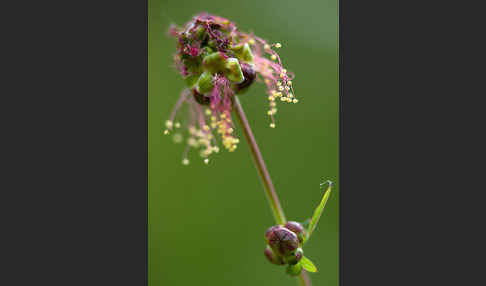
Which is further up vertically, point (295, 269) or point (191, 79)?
point (191, 79)

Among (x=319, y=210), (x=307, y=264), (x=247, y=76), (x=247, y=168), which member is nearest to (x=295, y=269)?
(x=307, y=264)

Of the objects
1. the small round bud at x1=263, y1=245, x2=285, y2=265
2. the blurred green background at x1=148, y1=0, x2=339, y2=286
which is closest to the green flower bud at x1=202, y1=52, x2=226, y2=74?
the blurred green background at x1=148, y1=0, x2=339, y2=286

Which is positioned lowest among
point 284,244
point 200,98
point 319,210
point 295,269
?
point 295,269

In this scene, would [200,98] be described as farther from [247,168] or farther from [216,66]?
[247,168]

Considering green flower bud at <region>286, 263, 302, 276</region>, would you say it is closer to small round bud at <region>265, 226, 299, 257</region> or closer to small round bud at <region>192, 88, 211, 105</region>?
small round bud at <region>265, 226, 299, 257</region>

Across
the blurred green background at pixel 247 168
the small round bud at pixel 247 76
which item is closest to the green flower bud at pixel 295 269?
the blurred green background at pixel 247 168

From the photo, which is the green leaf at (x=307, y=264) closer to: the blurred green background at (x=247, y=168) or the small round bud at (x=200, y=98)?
the blurred green background at (x=247, y=168)
